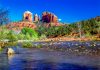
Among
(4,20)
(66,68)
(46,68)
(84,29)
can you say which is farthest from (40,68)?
(84,29)

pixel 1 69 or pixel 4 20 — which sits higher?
pixel 4 20

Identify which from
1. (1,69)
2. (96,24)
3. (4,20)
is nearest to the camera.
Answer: (1,69)

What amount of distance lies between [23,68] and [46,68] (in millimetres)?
1831

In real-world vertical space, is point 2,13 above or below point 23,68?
above

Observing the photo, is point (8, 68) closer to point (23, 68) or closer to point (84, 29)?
point (23, 68)

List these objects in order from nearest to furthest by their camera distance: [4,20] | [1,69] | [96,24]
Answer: [1,69]
[4,20]
[96,24]

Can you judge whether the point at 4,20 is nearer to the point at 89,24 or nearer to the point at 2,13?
the point at 2,13

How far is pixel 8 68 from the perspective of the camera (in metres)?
25.0

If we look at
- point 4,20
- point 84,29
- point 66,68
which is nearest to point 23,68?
point 66,68

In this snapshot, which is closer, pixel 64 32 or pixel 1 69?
pixel 1 69

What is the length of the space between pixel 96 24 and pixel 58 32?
23.9m

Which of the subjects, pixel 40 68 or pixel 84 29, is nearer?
pixel 40 68

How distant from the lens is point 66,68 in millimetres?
24812

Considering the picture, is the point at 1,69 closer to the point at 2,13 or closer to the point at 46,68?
the point at 46,68
